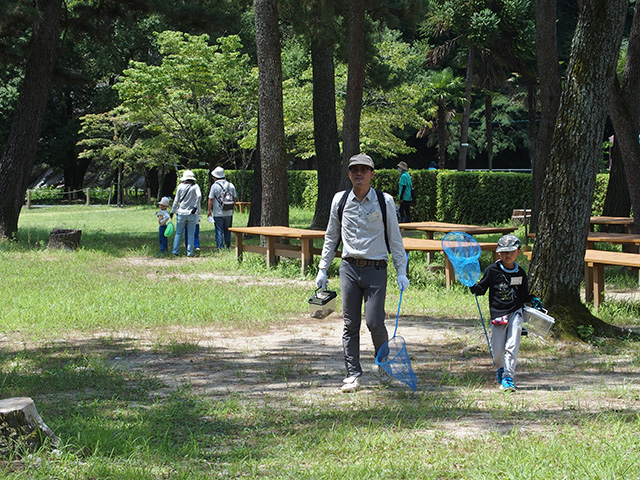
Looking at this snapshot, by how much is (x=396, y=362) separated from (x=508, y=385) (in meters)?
0.89

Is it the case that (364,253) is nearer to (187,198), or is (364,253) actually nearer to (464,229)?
(464,229)

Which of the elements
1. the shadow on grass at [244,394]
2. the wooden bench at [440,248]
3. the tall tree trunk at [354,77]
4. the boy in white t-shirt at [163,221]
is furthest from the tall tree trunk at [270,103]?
the shadow on grass at [244,394]

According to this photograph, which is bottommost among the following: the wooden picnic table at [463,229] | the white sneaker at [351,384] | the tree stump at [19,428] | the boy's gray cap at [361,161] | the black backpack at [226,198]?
the white sneaker at [351,384]

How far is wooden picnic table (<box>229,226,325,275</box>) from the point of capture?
42.7 feet

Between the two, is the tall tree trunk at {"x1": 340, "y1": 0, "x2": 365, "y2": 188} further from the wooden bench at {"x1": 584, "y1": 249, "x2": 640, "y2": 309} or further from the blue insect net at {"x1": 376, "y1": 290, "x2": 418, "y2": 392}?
the blue insect net at {"x1": 376, "y1": 290, "x2": 418, "y2": 392}

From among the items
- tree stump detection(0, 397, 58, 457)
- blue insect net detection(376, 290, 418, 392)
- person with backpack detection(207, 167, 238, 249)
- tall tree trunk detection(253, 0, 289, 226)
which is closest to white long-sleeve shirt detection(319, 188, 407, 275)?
blue insect net detection(376, 290, 418, 392)

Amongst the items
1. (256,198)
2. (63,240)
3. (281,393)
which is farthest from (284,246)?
(281,393)

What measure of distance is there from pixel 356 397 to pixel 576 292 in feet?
10.5

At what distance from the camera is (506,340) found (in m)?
6.41

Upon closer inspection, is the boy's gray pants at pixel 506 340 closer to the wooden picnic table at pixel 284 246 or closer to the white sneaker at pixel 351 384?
the white sneaker at pixel 351 384

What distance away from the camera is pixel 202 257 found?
16.3 metres

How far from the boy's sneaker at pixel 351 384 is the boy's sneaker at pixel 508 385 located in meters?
1.14

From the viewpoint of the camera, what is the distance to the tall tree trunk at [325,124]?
20141 millimetres

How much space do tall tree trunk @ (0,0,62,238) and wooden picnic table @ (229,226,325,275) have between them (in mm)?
6845
